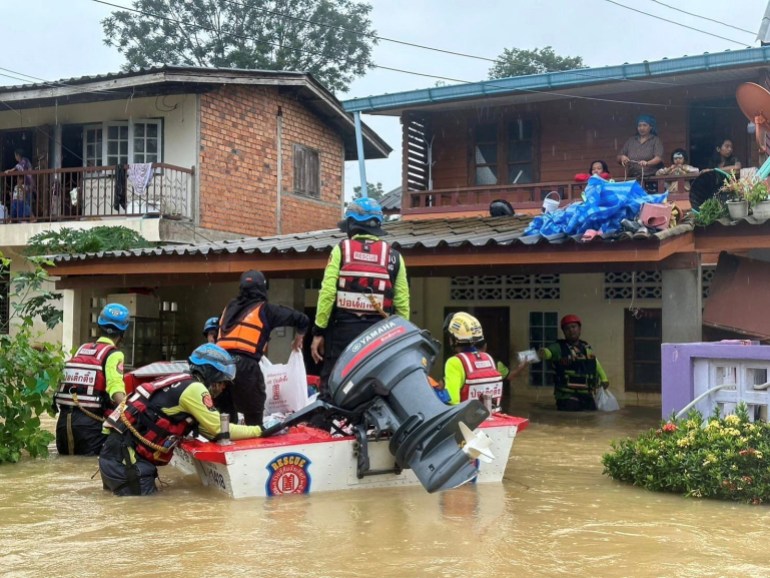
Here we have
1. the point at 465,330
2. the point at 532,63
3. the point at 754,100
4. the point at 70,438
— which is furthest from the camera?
the point at 532,63


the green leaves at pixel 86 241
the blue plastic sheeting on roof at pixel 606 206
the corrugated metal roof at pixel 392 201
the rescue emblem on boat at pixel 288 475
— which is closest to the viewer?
the rescue emblem on boat at pixel 288 475

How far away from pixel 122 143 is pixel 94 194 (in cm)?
118

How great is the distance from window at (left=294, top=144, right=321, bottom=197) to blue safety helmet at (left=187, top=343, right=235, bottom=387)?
14321 mm

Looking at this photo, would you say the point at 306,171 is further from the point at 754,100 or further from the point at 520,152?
the point at 754,100

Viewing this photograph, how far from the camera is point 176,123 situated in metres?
18.4

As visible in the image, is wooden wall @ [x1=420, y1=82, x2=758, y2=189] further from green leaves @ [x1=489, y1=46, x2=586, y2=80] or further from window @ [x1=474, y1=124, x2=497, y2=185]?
green leaves @ [x1=489, y1=46, x2=586, y2=80]

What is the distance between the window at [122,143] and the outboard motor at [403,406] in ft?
42.3

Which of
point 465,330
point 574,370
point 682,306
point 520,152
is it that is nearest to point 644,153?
point 520,152

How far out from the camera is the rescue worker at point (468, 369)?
7.55 m

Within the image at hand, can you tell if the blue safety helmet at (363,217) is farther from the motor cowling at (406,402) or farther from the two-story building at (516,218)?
the two-story building at (516,218)

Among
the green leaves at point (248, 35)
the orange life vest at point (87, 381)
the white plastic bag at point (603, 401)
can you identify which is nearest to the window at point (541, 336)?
the white plastic bag at point (603, 401)

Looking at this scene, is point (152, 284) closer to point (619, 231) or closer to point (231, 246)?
point (231, 246)

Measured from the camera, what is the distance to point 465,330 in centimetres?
770

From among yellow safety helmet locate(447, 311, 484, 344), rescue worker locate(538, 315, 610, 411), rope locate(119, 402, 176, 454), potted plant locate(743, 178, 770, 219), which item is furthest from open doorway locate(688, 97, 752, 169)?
rope locate(119, 402, 176, 454)
